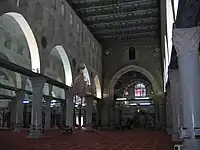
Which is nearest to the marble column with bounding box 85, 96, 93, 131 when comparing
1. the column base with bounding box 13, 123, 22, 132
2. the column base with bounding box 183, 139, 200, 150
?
the column base with bounding box 13, 123, 22, 132

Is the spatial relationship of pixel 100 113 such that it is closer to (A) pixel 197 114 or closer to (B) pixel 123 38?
(B) pixel 123 38

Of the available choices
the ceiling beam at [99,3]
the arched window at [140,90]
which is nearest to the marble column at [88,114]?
the ceiling beam at [99,3]

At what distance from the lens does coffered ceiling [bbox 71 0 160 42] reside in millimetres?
19812

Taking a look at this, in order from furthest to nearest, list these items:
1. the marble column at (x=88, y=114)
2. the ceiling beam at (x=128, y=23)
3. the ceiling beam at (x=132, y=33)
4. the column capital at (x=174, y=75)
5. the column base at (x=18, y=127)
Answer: the ceiling beam at (x=132, y=33) < the ceiling beam at (x=128, y=23) < the marble column at (x=88, y=114) < the column base at (x=18, y=127) < the column capital at (x=174, y=75)

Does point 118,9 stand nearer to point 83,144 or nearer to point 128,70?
point 128,70

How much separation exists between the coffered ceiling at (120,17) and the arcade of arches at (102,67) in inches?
3.1

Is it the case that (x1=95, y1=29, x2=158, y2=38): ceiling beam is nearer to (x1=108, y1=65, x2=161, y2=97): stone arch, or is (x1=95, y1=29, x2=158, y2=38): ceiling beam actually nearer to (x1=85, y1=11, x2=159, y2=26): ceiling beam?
(x1=85, y1=11, x2=159, y2=26): ceiling beam

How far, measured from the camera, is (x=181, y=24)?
6594mm

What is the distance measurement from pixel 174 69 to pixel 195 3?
6117 millimetres

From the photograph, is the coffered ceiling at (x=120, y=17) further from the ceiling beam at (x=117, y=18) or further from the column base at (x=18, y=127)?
the column base at (x=18, y=127)

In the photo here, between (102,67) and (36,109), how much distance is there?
51.6 feet

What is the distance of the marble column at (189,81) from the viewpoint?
6.22m

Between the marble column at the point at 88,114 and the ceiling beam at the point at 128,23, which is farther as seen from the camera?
the ceiling beam at the point at 128,23

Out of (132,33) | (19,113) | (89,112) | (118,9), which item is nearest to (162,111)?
(132,33)
